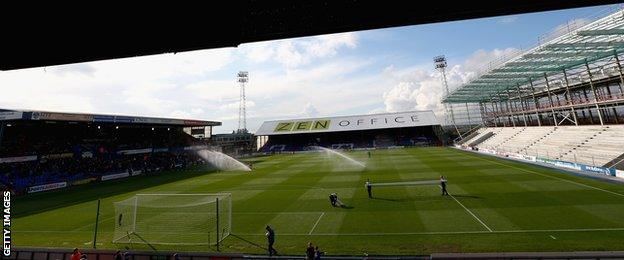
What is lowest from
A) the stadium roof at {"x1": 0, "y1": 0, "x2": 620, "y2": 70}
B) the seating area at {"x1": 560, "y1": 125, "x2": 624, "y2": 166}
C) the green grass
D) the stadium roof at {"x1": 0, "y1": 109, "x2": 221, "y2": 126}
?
the green grass

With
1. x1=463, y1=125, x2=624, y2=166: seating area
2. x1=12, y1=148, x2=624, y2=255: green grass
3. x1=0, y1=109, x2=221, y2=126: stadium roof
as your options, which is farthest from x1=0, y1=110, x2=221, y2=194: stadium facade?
x1=463, y1=125, x2=624, y2=166: seating area

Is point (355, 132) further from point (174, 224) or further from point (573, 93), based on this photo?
point (174, 224)

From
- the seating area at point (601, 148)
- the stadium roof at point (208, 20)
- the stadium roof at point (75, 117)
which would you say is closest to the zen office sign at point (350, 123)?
the stadium roof at point (75, 117)

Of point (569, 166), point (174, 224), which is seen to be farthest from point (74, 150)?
point (569, 166)

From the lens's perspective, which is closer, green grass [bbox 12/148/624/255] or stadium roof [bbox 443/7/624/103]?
green grass [bbox 12/148/624/255]

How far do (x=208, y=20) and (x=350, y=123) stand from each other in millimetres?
86832

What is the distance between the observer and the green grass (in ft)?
48.1

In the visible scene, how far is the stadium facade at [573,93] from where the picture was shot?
31.8 metres

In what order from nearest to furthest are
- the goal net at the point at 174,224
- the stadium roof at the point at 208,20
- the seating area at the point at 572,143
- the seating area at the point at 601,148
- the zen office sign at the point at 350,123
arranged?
the stadium roof at the point at 208,20, the goal net at the point at 174,224, the seating area at the point at 601,148, the seating area at the point at 572,143, the zen office sign at the point at 350,123

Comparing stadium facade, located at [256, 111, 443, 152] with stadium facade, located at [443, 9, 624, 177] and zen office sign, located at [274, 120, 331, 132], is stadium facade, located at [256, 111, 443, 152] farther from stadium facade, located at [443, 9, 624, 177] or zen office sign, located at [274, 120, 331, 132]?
stadium facade, located at [443, 9, 624, 177]

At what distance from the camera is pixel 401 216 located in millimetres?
19109

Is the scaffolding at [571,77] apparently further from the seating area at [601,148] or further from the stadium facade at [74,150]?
the stadium facade at [74,150]

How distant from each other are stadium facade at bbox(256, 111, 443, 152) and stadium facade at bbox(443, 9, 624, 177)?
16.7m

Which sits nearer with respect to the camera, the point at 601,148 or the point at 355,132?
the point at 601,148
